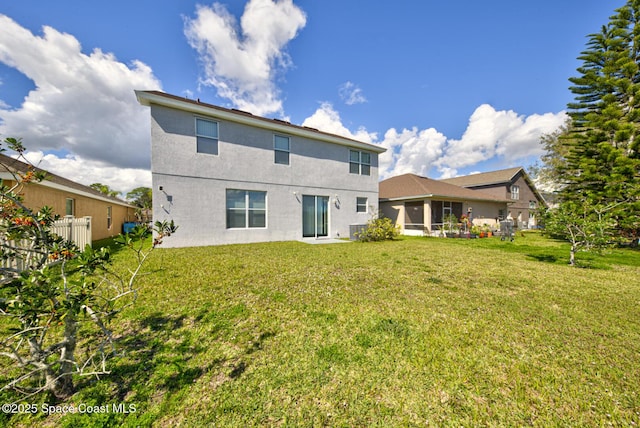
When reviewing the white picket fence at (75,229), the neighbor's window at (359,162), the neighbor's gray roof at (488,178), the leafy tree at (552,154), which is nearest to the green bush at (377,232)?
the neighbor's window at (359,162)

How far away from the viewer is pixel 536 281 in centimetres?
522

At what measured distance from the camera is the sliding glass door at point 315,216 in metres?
12.1

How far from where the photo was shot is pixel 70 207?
11.3 meters

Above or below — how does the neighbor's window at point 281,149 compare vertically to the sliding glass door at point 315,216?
above

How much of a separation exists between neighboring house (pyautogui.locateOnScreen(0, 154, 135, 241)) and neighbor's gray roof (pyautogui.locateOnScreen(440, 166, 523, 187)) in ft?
104

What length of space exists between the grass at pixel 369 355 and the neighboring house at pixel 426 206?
11140 mm

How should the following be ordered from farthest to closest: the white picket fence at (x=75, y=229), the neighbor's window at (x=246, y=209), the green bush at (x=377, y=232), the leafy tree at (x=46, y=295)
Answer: the green bush at (x=377, y=232), the neighbor's window at (x=246, y=209), the white picket fence at (x=75, y=229), the leafy tree at (x=46, y=295)

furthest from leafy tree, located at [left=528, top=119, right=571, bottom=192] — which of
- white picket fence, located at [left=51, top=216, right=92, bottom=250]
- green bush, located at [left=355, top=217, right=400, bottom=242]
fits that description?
white picket fence, located at [left=51, top=216, right=92, bottom=250]

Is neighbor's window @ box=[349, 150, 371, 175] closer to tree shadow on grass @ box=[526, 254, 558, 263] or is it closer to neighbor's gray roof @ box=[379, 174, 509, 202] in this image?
neighbor's gray roof @ box=[379, 174, 509, 202]

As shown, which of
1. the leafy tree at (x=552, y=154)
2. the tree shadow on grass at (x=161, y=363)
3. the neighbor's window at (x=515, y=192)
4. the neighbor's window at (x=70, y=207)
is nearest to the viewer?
the tree shadow on grass at (x=161, y=363)

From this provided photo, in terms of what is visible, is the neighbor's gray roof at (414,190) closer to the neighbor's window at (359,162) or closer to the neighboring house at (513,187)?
the neighbor's window at (359,162)

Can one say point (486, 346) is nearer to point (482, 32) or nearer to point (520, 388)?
point (520, 388)

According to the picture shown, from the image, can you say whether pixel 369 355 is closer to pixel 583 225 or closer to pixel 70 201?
pixel 583 225

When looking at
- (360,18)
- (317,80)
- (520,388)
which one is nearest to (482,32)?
(360,18)
